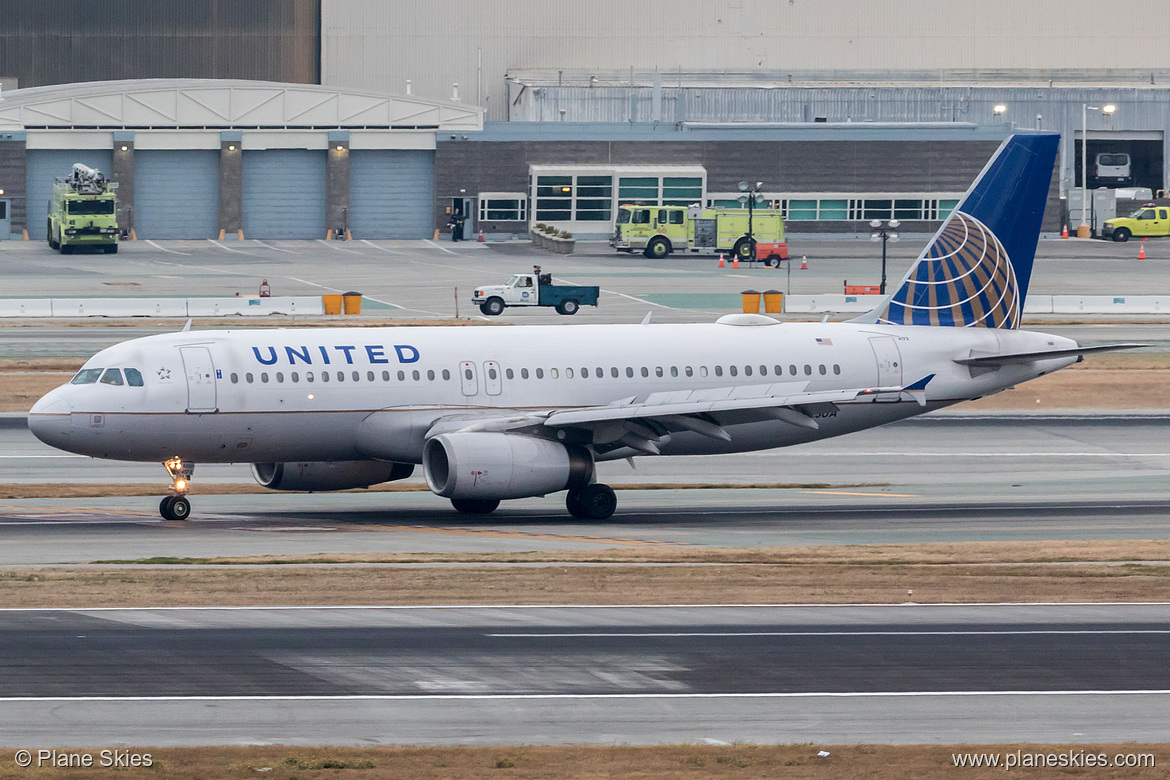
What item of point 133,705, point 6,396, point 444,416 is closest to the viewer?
point 133,705

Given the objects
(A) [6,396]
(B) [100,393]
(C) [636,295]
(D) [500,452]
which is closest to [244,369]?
(B) [100,393]

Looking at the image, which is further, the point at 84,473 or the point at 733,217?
the point at 733,217

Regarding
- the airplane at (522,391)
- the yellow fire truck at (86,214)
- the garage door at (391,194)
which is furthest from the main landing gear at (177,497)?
the garage door at (391,194)

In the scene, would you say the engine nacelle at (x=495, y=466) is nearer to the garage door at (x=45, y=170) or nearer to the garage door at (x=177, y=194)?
the garage door at (x=177, y=194)

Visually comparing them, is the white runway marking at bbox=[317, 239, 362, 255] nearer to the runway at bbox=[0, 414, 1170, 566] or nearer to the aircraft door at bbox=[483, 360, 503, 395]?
the runway at bbox=[0, 414, 1170, 566]

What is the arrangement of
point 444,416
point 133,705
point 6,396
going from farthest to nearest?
1. point 6,396
2. point 444,416
3. point 133,705

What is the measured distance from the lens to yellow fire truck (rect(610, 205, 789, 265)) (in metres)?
115

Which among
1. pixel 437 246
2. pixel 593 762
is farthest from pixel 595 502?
pixel 437 246

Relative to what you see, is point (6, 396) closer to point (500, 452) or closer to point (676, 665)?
point (500, 452)

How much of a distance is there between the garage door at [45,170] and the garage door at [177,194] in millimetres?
3054

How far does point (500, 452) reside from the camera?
3606cm

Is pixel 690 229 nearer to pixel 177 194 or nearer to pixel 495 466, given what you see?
pixel 177 194

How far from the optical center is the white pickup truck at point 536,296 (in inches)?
3314

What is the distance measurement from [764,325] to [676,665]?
797 inches
